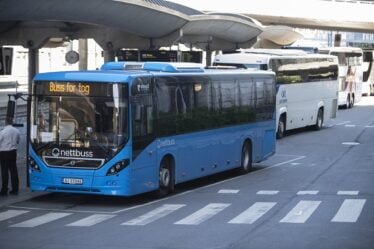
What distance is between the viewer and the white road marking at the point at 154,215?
15961 millimetres

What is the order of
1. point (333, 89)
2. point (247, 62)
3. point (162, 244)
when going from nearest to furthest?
1. point (162, 244)
2. point (247, 62)
3. point (333, 89)

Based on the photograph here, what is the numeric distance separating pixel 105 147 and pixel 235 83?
6731mm

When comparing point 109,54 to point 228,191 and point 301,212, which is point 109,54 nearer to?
point 228,191

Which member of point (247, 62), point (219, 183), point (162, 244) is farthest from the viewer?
point (247, 62)

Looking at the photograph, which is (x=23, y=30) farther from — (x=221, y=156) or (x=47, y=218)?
(x=47, y=218)

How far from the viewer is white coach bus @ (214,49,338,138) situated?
35.5m

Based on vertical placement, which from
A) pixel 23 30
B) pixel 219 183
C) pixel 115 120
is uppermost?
pixel 23 30

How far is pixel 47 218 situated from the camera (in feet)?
54.4

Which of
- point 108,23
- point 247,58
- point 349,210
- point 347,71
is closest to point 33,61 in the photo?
point 108,23

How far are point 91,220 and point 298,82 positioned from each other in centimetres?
2291

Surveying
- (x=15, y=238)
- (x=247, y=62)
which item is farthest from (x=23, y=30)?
(x=15, y=238)

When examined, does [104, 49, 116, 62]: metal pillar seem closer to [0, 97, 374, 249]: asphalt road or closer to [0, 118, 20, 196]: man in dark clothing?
[0, 97, 374, 249]: asphalt road

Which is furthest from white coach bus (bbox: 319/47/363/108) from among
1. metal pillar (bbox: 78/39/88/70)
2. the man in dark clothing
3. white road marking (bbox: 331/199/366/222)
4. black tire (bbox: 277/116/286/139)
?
the man in dark clothing

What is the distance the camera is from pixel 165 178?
1959 centimetres
